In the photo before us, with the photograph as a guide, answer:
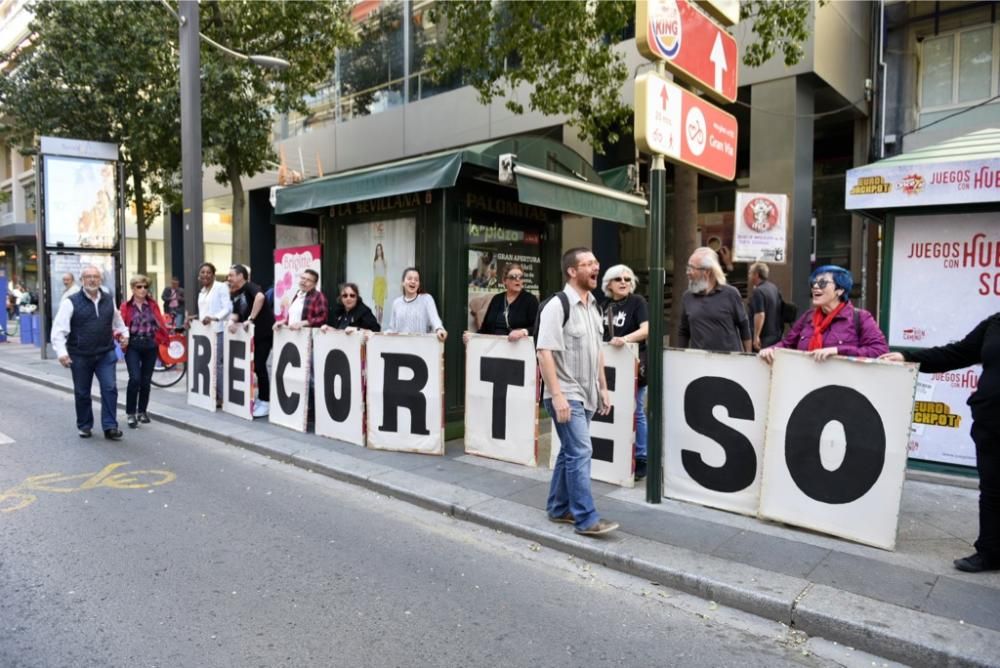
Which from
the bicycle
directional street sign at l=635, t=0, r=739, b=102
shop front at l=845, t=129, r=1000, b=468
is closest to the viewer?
directional street sign at l=635, t=0, r=739, b=102

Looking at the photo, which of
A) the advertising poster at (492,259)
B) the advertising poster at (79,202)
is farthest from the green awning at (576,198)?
the advertising poster at (79,202)

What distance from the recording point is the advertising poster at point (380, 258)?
7832 millimetres

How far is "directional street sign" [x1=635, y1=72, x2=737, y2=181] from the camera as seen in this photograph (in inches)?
177

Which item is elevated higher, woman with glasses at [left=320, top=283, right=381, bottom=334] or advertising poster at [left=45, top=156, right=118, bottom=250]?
advertising poster at [left=45, top=156, right=118, bottom=250]

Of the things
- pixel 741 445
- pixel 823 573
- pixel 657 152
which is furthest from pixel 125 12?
pixel 823 573

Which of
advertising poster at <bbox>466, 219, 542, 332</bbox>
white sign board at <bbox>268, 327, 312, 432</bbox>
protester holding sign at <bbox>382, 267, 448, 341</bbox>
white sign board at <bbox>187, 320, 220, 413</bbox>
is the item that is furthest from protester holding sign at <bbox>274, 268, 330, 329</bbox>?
advertising poster at <bbox>466, 219, 542, 332</bbox>

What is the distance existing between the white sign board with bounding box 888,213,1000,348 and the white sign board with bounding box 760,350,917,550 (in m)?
2.16

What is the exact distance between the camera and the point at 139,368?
26.6 ft

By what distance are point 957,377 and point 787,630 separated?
3551mm

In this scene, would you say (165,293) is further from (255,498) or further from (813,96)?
(813,96)

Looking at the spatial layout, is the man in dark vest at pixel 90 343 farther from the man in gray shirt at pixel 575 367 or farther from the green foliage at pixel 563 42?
the green foliage at pixel 563 42

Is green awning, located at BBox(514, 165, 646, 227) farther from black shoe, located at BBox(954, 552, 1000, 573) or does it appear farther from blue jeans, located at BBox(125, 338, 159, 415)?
blue jeans, located at BBox(125, 338, 159, 415)

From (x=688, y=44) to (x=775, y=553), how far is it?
360cm

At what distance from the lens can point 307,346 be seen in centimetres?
737
